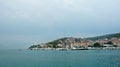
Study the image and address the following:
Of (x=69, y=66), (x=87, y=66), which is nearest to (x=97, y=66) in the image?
(x=87, y=66)

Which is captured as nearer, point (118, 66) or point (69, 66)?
point (118, 66)

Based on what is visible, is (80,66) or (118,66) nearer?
(118,66)

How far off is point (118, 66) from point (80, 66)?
9.28m

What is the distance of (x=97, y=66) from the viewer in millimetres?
62750

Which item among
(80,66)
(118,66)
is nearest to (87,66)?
(80,66)

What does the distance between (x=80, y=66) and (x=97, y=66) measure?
4.16 m

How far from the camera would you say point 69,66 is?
65.4 meters

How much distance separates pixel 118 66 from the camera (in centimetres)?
5950

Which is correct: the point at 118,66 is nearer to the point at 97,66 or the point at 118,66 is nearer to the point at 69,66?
the point at 97,66

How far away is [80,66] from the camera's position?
213 ft

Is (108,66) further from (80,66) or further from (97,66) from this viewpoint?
(80,66)

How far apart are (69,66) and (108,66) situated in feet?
30.0

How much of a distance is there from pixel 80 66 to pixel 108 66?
6.62 m

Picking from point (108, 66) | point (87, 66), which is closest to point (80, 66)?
point (87, 66)
